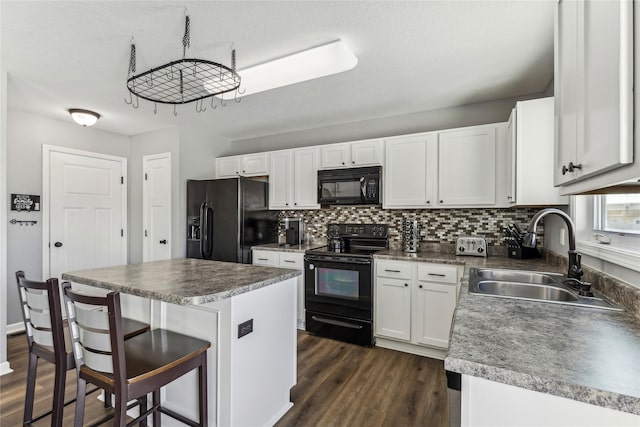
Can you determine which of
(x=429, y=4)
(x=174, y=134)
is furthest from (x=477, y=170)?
(x=174, y=134)

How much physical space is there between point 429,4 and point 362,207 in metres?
2.28

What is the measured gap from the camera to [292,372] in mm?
2016

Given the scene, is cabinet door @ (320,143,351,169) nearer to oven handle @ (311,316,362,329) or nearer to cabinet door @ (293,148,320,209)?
cabinet door @ (293,148,320,209)

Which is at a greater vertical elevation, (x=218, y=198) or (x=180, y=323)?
(x=218, y=198)

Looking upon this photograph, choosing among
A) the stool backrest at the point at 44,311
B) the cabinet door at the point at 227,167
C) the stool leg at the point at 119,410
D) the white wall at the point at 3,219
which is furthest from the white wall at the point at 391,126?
the stool leg at the point at 119,410

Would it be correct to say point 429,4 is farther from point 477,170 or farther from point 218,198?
point 218,198

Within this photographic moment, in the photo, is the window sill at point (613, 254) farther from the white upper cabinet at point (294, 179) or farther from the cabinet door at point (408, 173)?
the white upper cabinet at point (294, 179)

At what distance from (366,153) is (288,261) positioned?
4.97ft

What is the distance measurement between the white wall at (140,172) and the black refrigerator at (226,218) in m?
0.20

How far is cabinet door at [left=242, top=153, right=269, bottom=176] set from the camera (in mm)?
3969

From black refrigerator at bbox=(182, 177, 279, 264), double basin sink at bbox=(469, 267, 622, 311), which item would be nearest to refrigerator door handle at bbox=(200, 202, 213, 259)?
black refrigerator at bbox=(182, 177, 279, 264)

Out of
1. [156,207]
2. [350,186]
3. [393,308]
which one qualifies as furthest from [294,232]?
[156,207]

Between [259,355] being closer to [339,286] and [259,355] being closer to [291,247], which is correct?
[339,286]

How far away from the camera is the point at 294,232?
394 centimetres
